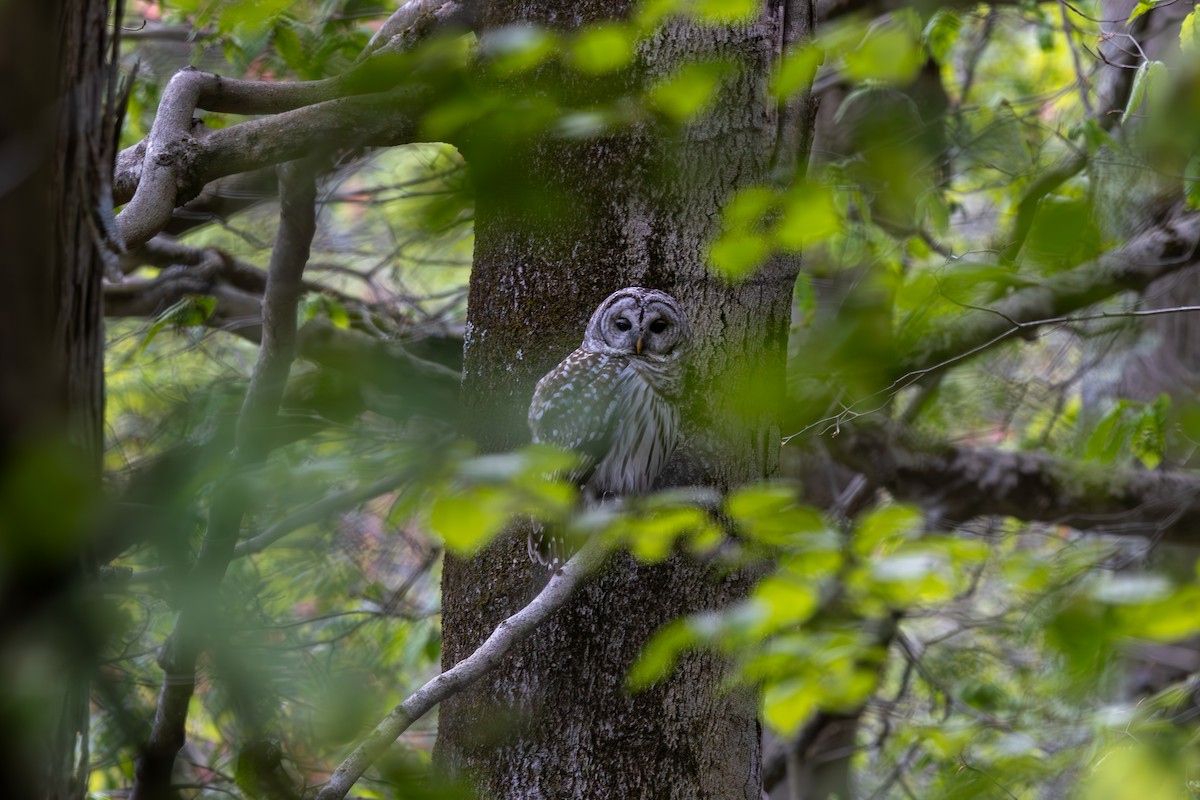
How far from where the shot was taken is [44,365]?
0.68 metres

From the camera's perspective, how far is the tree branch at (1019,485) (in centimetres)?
388

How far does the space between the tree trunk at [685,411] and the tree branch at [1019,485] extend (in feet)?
6.80

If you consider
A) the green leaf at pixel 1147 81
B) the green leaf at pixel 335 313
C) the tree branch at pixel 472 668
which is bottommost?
the tree branch at pixel 472 668

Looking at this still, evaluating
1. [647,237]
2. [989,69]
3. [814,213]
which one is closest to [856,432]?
[647,237]

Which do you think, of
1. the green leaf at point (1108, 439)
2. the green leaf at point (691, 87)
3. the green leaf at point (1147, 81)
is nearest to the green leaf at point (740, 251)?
the green leaf at point (691, 87)

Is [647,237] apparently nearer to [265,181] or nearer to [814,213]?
[814,213]

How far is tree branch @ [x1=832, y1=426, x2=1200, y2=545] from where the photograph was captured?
3.88 meters

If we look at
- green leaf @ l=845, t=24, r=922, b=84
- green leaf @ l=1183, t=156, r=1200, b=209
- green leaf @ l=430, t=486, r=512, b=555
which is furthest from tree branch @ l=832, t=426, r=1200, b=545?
green leaf @ l=430, t=486, r=512, b=555

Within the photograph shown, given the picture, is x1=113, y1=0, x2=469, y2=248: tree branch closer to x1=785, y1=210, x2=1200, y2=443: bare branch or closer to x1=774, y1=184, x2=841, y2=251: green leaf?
x1=774, y1=184, x2=841, y2=251: green leaf

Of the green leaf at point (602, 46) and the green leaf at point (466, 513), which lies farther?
the green leaf at point (602, 46)

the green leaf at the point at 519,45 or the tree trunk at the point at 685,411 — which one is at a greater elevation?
the green leaf at the point at 519,45

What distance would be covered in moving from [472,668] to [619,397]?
25.5 inches

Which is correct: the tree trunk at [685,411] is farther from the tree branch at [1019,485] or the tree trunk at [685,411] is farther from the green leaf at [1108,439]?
the tree branch at [1019,485]

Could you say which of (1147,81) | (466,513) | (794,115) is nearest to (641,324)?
(794,115)
